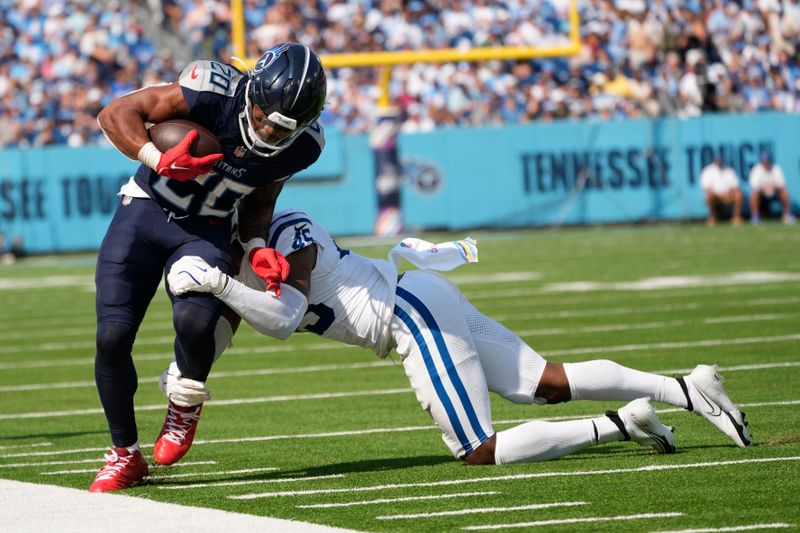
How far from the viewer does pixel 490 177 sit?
77.4 ft

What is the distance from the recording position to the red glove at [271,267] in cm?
525

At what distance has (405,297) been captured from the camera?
5.61 meters

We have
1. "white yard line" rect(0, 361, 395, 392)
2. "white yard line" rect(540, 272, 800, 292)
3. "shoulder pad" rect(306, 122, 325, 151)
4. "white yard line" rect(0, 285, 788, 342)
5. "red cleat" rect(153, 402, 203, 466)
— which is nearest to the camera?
"red cleat" rect(153, 402, 203, 466)

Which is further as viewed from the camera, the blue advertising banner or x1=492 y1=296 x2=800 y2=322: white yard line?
the blue advertising banner

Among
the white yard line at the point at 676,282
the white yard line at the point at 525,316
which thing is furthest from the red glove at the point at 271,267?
the white yard line at the point at 676,282

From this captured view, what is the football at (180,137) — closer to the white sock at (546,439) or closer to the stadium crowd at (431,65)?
the white sock at (546,439)

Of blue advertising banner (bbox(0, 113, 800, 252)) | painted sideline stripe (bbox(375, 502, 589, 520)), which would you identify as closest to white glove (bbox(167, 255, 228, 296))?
painted sideline stripe (bbox(375, 502, 589, 520))

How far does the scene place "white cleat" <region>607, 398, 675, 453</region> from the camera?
543 centimetres

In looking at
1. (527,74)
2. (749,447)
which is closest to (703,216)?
(527,74)

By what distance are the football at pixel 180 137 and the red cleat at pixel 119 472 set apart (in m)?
1.14

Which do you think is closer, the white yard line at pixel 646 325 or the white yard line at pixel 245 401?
the white yard line at pixel 245 401

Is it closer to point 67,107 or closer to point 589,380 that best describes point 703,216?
point 67,107

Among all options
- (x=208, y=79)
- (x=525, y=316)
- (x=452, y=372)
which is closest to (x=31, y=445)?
(x=208, y=79)

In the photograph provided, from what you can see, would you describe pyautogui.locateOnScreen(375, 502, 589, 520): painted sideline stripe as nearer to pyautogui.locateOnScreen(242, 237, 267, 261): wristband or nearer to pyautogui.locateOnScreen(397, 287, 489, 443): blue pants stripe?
pyautogui.locateOnScreen(397, 287, 489, 443): blue pants stripe
